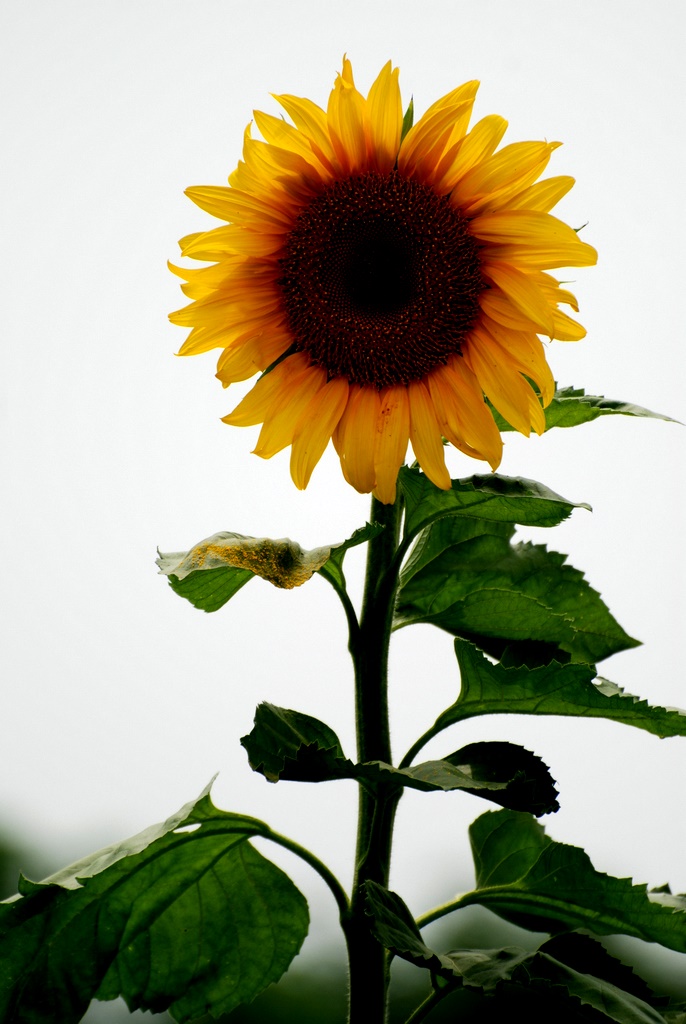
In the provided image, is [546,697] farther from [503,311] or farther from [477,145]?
[477,145]

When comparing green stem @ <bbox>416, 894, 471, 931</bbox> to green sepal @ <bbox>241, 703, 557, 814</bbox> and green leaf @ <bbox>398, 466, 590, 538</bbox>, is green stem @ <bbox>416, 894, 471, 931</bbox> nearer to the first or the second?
green sepal @ <bbox>241, 703, 557, 814</bbox>

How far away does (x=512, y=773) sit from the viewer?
3.45 ft

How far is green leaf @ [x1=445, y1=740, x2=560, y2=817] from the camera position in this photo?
3.24 feet

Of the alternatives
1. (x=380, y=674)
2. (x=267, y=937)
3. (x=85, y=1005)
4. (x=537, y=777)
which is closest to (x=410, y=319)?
(x=380, y=674)

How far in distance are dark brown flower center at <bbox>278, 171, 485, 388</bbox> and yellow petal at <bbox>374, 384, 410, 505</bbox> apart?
1.1 inches

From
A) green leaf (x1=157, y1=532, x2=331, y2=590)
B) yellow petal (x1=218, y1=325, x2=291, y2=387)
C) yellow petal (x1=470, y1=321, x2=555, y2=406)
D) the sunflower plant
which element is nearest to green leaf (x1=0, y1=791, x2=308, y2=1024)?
the sunflower plant

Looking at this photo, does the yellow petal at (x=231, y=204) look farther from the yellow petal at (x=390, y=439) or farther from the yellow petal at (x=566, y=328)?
the yellow petal at (x=566, y=328)

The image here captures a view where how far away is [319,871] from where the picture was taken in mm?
1196

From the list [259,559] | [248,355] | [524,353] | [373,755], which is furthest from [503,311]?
[373,755]

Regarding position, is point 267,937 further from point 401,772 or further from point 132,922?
point 401,772

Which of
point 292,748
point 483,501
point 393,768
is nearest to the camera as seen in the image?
point 393,768

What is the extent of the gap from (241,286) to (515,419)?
1.26 feet

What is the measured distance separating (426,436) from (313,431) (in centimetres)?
15

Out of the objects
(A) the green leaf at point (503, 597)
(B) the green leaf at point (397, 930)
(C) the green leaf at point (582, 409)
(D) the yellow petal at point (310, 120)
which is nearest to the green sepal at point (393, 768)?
(B) the green leaf at point (397, 930)
